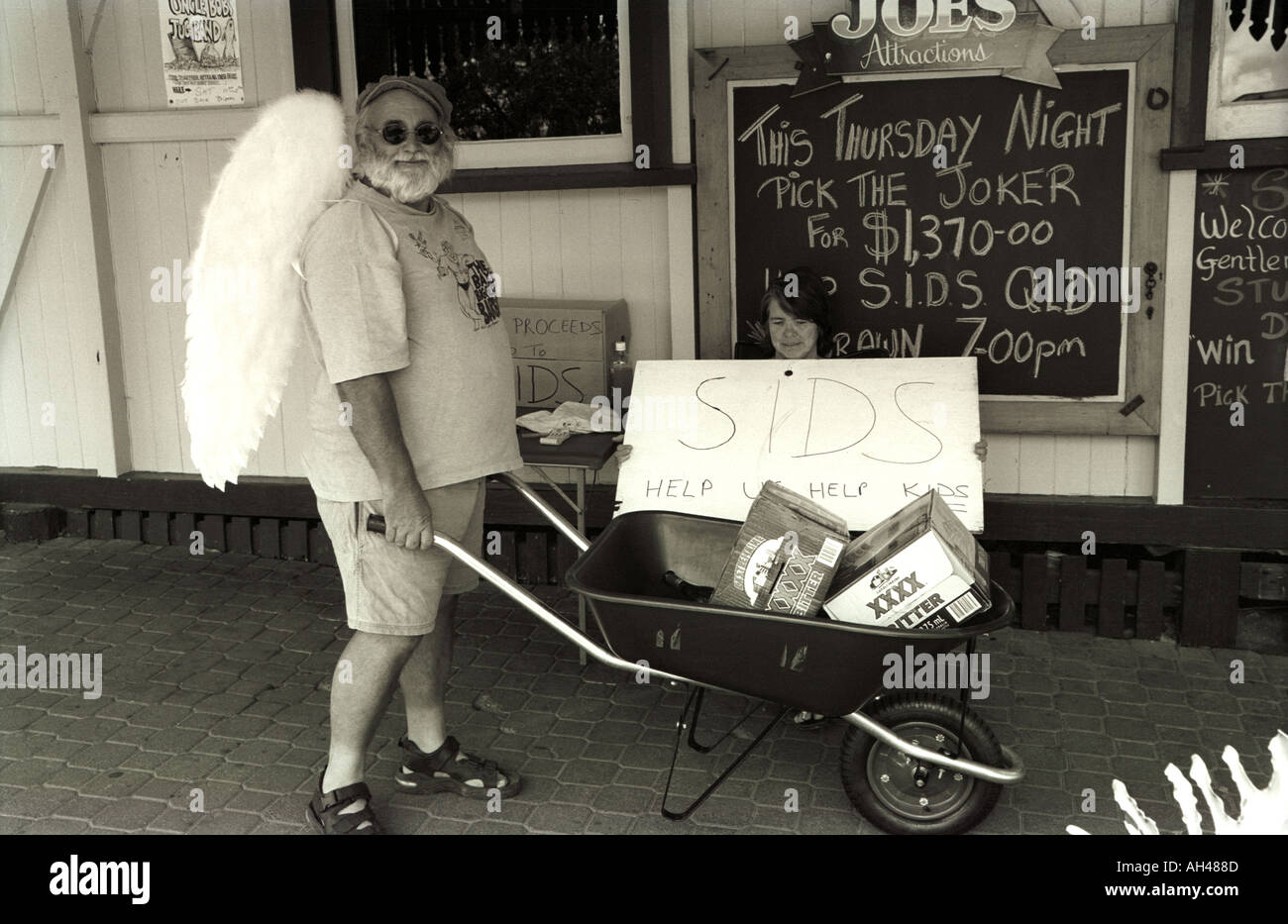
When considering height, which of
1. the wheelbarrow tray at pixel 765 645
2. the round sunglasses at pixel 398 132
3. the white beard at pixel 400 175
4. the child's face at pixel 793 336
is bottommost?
the wheelbarrow tray at pixel 765 645

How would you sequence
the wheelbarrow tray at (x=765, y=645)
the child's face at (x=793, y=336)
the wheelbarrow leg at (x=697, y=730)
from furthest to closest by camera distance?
the child's face at (x=793, y=336) < the wheelbarrow leg at (x=697, y=730) < the wheelbarrow tray at (x=765, y=645)

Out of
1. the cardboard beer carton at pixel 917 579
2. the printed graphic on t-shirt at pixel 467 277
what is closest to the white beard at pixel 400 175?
the printed graphic on t-shirt at pixel 467 277

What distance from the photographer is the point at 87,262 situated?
609 cm

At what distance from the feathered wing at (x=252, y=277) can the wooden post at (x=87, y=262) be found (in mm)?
3255

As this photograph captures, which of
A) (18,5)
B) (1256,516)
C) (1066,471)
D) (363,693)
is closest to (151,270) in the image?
(18,5)

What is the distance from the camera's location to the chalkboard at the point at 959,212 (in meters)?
4.87

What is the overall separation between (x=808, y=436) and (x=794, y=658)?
141 centimetres

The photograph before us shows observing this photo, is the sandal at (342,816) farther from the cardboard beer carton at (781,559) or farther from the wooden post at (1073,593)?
the wooden post at (1073,593)

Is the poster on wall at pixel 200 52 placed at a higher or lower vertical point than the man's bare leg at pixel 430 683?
higher

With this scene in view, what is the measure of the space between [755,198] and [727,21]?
2.40 ft

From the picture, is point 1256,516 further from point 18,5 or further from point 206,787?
point 18,5

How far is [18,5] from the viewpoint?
19.5ft

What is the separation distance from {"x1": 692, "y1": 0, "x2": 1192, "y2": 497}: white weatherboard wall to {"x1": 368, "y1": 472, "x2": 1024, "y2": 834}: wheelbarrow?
1.95 m

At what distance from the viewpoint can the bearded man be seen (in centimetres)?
315
